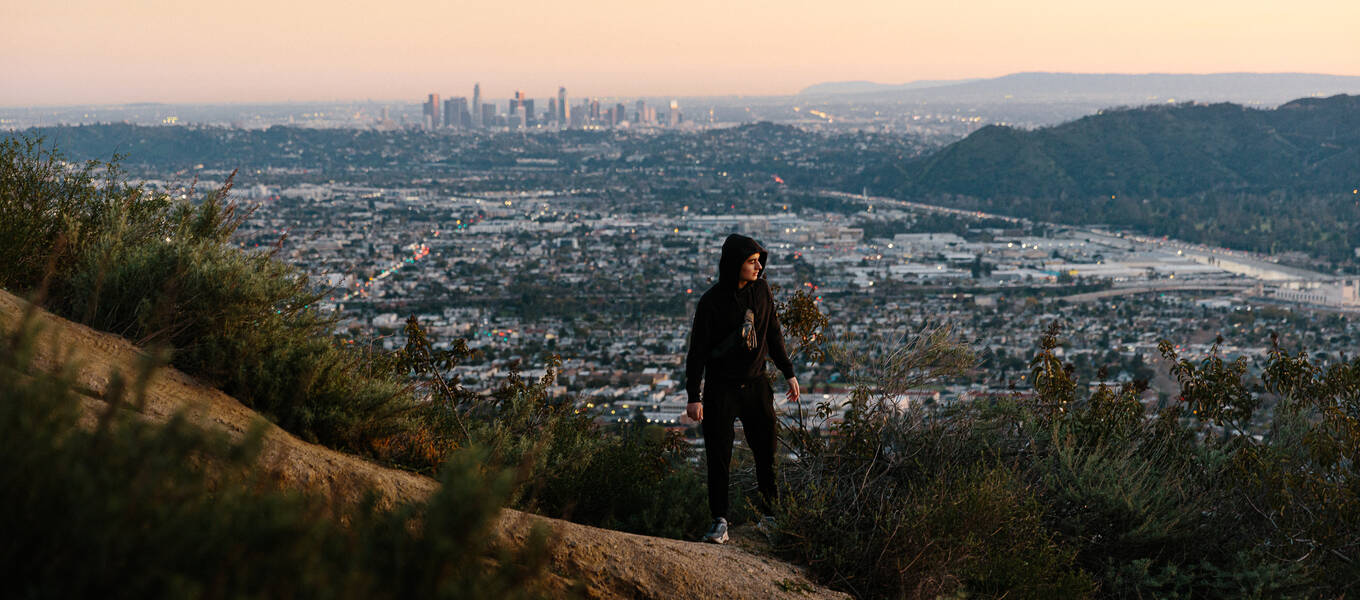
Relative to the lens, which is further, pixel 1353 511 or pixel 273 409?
pixel 1353 511

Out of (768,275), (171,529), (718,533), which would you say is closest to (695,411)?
(718,533)

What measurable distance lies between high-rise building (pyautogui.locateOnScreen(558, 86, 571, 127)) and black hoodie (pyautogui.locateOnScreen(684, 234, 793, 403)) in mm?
114884

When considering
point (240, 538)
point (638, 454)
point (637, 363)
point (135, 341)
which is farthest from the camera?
point (637, 363)

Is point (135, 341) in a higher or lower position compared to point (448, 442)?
higher

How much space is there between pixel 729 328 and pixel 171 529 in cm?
281

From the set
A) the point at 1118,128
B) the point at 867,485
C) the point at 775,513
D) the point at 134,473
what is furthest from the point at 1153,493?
the point at 1118,128

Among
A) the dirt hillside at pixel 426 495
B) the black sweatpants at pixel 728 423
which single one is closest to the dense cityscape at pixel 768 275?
the black sweatpants at pixel 728 423

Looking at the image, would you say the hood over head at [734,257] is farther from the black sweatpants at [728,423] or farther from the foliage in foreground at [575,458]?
the foliage in foreground at [575,458]

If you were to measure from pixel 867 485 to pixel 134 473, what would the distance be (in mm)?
3272

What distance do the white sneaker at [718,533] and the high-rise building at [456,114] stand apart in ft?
371

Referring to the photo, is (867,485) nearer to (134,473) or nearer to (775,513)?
(775,513)

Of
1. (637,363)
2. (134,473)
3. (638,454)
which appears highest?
(134,473)

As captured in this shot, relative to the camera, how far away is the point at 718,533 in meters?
3.82

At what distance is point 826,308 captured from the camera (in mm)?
27000
